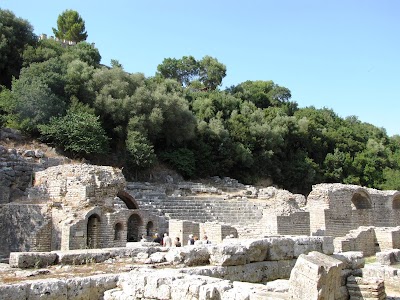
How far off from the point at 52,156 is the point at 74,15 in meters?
29.2

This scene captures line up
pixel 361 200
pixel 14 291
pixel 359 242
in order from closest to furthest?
pixel 14 291 < pixel 359 242 < pixel 361 200

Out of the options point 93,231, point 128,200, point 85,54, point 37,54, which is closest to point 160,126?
point 85,54

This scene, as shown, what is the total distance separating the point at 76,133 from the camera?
83.7 feet

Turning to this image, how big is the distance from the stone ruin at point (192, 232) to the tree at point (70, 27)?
85.9 ft

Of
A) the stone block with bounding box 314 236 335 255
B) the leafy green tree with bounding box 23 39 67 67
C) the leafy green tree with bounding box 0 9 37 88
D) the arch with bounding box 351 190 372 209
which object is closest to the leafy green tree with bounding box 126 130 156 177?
the leafy green tree with bounding box 23 39 67 67

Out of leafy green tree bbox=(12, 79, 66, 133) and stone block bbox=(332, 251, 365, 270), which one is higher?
leafy green tree bbox=(12, 79, 66, 133)

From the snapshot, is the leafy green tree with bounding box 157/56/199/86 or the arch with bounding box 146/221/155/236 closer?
the arch with bounding box 146/221/155/236

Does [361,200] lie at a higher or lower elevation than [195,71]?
lower

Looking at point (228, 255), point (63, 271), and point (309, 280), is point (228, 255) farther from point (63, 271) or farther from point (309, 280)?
point (63, 271)

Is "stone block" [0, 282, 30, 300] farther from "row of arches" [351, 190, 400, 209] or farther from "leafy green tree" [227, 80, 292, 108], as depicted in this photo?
"leafy green tree" [227, 80, 292, 108]

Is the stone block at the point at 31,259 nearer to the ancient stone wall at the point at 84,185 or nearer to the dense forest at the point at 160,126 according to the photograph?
the ancient stone wall at the point at 84,185

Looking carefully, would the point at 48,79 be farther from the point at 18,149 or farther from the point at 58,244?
the point at 58,244

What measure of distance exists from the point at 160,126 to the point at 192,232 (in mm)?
15668

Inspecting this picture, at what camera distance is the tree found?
48.6 metres
